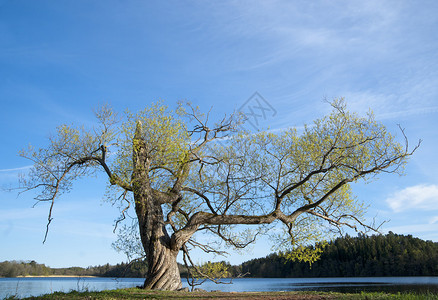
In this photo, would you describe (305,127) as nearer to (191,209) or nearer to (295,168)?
(295,168)

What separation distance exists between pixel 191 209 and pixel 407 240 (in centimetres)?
→ 8816

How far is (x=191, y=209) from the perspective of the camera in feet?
68.4

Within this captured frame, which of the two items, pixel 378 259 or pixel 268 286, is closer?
pixel 268 286

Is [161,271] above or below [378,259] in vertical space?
below

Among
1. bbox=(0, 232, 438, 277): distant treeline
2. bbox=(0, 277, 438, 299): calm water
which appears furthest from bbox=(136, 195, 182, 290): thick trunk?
bbox=(0, 232, 438, 277): distant treeline

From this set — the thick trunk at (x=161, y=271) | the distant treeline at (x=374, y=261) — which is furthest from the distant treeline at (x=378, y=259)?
the thick trunk at (x=161, y=271)

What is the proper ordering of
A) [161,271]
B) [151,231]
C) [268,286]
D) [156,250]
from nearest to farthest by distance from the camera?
[161,271]
[156,250]
[151,231]
[268,286]

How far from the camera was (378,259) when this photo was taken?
92.1 m

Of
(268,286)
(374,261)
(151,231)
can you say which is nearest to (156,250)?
(151,231)

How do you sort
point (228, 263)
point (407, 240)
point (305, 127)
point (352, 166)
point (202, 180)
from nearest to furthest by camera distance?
point (352, 166), point (305, 127), point (202, 180), point (228, 263), point (407, 240)

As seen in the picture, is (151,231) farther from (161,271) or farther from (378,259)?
(378,259)

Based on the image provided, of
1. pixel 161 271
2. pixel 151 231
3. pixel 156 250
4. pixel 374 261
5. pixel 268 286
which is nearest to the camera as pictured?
pixel 161 271

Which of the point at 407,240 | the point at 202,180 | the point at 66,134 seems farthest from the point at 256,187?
the point at 407,240

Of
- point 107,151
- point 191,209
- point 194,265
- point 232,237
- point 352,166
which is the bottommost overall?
point 194,265
